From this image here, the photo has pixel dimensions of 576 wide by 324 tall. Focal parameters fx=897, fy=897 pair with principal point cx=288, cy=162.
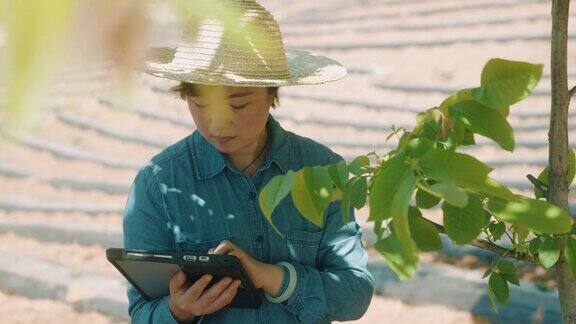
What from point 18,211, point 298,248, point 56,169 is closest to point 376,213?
point 298,248

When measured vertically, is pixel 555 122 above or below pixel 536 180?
above

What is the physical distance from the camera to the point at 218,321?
2.00 m

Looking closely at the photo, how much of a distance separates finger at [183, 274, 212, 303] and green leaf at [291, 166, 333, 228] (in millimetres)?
650

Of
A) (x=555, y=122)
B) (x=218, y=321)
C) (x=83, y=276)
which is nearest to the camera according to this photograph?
(x=555, y=122)

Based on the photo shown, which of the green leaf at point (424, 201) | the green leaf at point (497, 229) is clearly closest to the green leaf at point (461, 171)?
the green leaf at point (424, 201)

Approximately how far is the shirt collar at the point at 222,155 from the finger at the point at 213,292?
26 centimetres

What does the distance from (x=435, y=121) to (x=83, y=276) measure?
407cm

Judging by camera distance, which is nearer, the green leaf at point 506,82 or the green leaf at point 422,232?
the green leaf at point 506,82

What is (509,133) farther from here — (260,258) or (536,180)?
(260,258)

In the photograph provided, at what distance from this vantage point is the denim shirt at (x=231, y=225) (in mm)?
1961

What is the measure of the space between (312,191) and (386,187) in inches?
9.1

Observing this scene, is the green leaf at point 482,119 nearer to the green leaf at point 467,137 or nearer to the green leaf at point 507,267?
the green leaf at point 467,137

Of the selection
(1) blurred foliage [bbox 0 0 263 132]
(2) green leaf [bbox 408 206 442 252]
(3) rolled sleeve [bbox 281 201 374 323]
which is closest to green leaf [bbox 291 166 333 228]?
(2) green leaf [bbox 408 206 442 252]

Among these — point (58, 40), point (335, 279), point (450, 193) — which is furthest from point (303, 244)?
point (58, 40)
